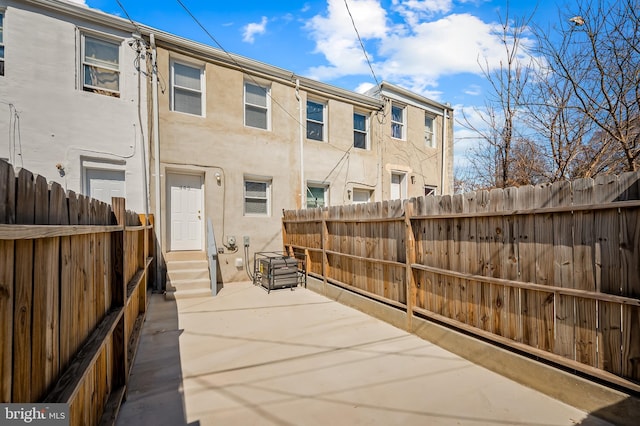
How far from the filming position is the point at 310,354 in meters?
3.61

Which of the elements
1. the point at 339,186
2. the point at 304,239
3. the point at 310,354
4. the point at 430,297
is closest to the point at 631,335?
the point at 430,297

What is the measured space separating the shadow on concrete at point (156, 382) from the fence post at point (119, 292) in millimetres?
222

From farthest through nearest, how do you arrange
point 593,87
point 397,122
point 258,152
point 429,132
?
point 429,132 → point 397,122 → point 258,152 → point 593,87

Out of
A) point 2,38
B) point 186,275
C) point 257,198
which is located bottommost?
point 186,275

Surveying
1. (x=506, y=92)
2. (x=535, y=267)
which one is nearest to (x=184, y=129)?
(x=506, y=92)

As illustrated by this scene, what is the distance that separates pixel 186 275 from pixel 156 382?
3.90 metres

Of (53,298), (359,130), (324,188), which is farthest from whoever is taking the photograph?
(359,130)

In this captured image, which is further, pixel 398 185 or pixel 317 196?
pixel 398 185

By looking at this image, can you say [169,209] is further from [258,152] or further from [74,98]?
[74,98]

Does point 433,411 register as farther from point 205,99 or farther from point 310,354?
point 205,99

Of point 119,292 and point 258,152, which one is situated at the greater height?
point 258,152

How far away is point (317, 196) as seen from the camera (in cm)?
936

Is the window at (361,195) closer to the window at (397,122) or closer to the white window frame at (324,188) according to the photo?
the white window frame at (324,188)

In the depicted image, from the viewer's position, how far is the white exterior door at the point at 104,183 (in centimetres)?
637
